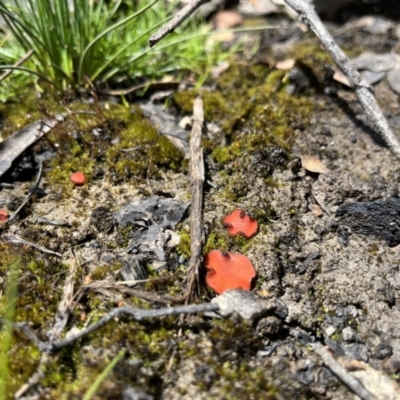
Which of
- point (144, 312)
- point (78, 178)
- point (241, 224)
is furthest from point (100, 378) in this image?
point (78, 178)

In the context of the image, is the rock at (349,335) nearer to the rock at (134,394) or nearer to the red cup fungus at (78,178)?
the rock at (134,394)

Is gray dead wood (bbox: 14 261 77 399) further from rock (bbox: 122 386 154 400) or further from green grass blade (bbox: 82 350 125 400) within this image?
rock (bbox: 122 386 154 400)

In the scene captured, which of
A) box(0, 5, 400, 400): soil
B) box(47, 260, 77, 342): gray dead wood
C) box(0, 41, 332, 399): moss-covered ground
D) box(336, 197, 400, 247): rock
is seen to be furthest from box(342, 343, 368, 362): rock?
box(47, 260, 77, 342): gray dead wood

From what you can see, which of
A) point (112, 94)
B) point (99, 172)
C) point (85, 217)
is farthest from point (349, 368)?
point (112, 94)

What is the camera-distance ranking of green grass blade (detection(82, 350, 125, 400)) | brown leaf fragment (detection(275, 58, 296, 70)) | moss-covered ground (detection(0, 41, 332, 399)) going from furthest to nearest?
brown leaf fragment (detection(275, 58, 296, 70))
moss-covered ground (detection(0, 41, 332, 399))
green grass blade (detection(82, 350, 125, 400))

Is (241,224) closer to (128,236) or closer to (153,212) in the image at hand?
(153,212)

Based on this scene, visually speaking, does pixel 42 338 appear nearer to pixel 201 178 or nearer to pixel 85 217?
pixel 85 217
